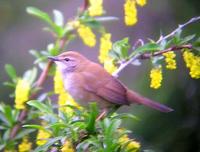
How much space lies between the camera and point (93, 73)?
4602mm

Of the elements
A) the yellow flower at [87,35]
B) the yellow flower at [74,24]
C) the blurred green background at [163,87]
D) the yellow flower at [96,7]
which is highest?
the yellow flower at [96,7]

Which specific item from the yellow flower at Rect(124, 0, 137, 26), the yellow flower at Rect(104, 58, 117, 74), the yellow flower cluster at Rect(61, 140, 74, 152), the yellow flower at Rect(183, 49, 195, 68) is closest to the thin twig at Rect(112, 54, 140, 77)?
the yellow flower at Rect(104, 58, 117, 74)

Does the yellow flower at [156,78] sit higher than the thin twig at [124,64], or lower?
lower

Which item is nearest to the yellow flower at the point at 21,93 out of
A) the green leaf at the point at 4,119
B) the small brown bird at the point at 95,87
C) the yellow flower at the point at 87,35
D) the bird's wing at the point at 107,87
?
the green leaf at the point at 4,119

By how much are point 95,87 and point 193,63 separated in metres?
0.87

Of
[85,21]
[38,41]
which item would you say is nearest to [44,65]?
[85,21]

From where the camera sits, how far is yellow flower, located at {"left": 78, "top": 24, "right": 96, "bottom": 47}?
467cm

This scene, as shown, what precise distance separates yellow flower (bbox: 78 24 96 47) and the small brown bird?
171 millimetres

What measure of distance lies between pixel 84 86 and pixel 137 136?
174cm

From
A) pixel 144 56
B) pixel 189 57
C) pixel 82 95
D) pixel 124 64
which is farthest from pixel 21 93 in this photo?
pixel 189 57

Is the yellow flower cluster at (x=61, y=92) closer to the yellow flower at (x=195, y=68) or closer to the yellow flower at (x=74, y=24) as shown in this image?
the yellow flower at (x=74, y=24)

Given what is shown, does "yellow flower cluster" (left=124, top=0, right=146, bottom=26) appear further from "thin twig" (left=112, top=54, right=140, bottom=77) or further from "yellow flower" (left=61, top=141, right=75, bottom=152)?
"yellow flower" (left=61, top=141, right=75, bottom=152)

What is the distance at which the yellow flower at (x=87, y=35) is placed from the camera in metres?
4.67

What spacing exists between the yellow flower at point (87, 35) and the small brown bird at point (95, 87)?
171 millimetres
